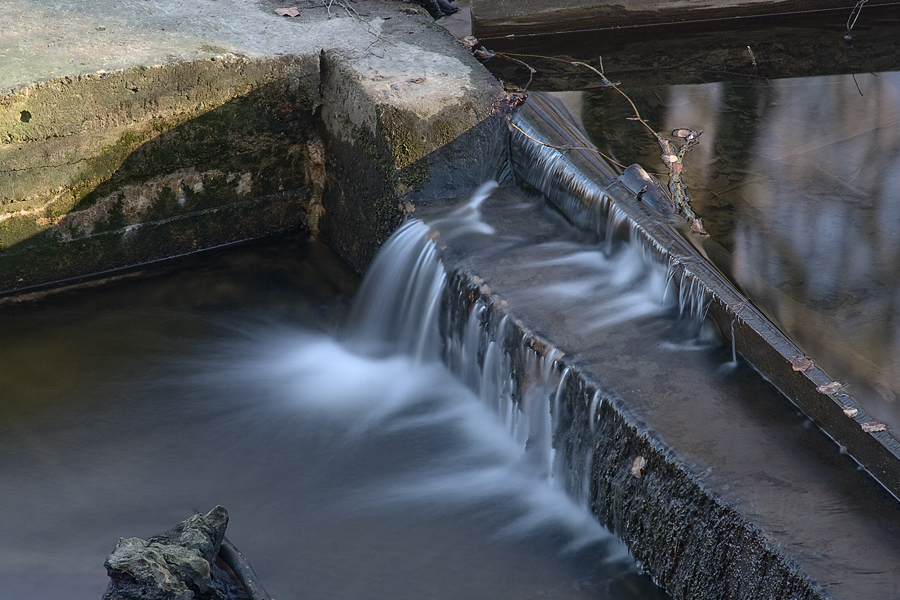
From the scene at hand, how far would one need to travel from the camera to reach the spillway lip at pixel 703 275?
300 cm

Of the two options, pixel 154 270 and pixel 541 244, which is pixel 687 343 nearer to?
pixel 541 244

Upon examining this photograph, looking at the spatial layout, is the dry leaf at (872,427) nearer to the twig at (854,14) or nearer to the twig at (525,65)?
the twig at (525,65)

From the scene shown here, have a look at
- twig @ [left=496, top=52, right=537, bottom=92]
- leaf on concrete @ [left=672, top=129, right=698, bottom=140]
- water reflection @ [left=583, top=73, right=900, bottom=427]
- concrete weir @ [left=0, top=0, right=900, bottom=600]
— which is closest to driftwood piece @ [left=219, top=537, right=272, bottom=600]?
concrete weir @ [left=0, top=0, right=900, bottom=600]

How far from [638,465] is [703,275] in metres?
1.01

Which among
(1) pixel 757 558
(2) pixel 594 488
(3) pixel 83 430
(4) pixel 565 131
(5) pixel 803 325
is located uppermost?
(4) pixel 565 131

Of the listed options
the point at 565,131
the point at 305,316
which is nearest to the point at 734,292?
the point at 565,131

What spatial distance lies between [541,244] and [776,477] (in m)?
1.86

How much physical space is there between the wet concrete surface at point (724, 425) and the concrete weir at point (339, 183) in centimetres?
1

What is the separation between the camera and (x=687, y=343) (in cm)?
366

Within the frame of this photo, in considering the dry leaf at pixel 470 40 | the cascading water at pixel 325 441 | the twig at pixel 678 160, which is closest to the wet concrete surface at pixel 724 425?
the cascading water at pixel 325 441

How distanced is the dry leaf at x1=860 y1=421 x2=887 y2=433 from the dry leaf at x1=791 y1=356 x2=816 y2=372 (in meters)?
0.32

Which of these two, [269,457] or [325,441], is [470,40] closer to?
[325,441]

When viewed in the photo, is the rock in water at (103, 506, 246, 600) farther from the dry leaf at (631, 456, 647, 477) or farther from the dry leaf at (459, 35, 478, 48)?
the dry leaf at (459, 35, 478, 48)

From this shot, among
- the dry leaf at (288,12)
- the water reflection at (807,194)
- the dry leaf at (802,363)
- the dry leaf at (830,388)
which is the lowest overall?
the dry leaf at (830,388)
